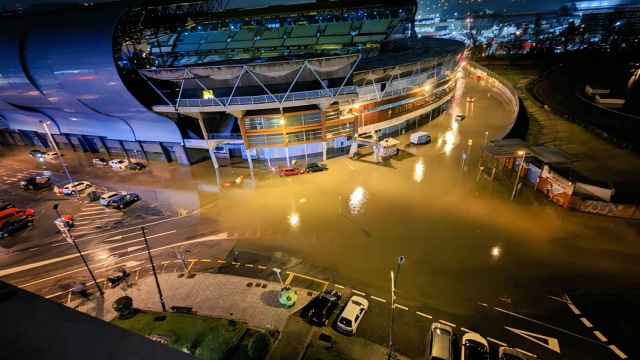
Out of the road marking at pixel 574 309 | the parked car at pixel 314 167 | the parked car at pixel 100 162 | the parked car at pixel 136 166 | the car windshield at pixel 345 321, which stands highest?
the parked car at pixel 100 162

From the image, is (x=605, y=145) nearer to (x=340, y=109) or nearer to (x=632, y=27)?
(x=340, y=109)

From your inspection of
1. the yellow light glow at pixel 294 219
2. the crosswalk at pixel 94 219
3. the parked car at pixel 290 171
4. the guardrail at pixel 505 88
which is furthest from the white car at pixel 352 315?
the guardrail at pixel 505 88

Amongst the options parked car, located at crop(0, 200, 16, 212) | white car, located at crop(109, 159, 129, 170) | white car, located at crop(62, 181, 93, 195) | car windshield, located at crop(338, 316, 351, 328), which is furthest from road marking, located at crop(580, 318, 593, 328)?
parked car, located at crop(0, 200, 16, 212)

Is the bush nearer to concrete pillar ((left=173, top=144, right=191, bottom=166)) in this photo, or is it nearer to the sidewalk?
the sidewalk

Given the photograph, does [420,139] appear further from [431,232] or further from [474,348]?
[474,348]

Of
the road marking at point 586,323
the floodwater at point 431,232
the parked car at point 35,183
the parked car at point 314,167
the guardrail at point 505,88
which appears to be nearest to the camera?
the road marking at point 586,323

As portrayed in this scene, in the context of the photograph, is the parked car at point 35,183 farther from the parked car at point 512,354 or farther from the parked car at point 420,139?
the parked car at point 512,354

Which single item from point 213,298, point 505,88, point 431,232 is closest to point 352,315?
point 213,298

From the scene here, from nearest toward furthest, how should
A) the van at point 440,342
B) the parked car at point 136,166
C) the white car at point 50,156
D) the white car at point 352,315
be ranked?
the van at point 440,342, the white car at point 352,315, the parked car at point 136,166, the white car at point 50,156
